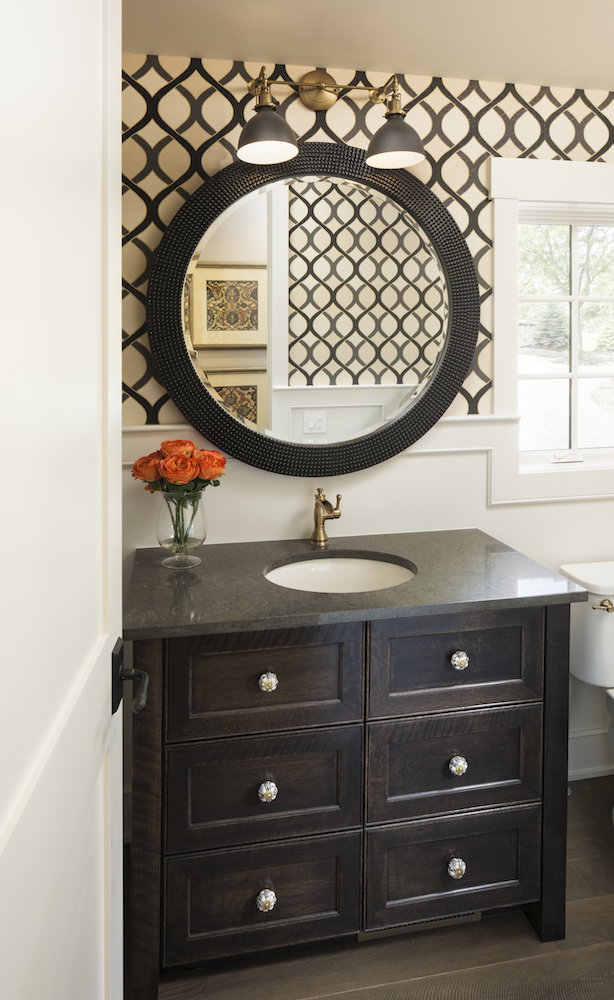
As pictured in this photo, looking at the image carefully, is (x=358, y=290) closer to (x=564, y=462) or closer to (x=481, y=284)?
(x=481, y=284)

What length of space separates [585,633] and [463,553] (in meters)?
0.53

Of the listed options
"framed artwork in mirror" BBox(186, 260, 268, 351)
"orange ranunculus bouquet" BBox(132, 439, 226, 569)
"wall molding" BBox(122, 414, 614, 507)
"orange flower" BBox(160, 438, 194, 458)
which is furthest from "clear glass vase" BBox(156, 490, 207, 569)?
"wall molding" BBox(122, 414, 614, 507)

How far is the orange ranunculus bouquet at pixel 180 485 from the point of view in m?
1.67

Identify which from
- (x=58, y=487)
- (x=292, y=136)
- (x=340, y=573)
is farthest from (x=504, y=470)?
(x=58, y=487)

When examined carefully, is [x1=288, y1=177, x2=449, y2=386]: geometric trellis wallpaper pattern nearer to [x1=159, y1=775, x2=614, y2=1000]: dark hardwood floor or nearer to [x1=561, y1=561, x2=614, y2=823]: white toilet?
[x1=561, y1=561, x2=614, y2=823]: white toilet

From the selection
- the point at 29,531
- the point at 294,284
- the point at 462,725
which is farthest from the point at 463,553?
the point at 29,531

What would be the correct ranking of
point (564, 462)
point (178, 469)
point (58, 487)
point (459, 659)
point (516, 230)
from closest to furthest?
point (58, 487) → point (459, 659) → point (178, 469) → point (516, 230) → point (564, 462)

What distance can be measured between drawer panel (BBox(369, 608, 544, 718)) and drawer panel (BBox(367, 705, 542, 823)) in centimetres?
4

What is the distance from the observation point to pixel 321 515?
1.98 metres

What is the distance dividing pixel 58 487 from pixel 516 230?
1908 mm

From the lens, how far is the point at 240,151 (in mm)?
1739

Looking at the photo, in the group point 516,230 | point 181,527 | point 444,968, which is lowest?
point 444,968

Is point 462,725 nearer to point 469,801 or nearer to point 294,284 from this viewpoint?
point 469,801

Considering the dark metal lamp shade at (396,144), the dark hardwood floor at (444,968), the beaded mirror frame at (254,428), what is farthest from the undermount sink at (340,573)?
the dark metal lamp shade at (396,144)
